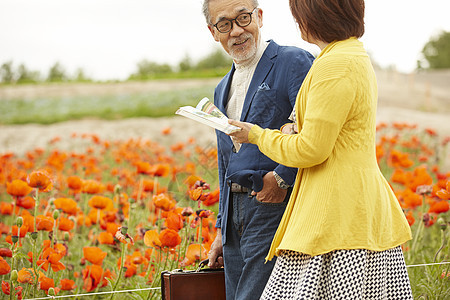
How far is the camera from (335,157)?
5.21 feet

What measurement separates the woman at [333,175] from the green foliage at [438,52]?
38.4 m

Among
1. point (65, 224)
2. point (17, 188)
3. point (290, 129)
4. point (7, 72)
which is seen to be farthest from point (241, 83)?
point (7, 72)

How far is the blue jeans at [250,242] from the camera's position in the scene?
6.09 feet

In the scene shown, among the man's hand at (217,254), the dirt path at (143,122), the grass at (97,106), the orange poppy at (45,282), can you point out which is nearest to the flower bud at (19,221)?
the orange poppy at (45,282)

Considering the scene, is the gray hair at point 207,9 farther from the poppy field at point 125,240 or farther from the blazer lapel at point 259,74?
the poppy field at point 125,240

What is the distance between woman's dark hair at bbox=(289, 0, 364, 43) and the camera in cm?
158

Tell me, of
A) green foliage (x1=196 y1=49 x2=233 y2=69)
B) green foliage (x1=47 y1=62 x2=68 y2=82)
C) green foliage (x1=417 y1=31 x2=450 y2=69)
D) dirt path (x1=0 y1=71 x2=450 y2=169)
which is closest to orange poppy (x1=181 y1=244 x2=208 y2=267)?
dirt path (x1=0 y1=71 x2=450 y2=169)

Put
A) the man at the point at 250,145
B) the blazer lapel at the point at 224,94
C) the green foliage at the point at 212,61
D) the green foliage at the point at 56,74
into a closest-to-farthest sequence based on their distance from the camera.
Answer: the man at the point at 250,145 < the blazer lapel at the point at 224,94 < the green foliage at the point at 56,74 < the green foliage at the point at 212,61

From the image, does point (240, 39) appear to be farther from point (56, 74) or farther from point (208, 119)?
point (56, 74)

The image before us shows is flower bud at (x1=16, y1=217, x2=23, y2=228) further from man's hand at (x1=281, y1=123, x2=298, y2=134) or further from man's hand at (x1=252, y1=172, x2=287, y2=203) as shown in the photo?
man's hand at (x1=281, y1=123, x2=298, y2=134)

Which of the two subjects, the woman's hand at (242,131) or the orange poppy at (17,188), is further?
the orange poppy at (17,188)

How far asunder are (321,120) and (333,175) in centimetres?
17

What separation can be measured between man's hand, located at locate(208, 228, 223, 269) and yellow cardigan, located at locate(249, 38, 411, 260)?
0.54 meters

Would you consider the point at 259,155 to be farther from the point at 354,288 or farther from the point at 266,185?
the point at 354,288
